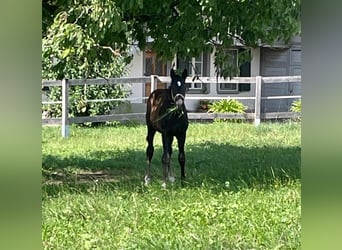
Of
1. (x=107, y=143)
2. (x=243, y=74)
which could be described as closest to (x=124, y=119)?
(x=107, y=143)

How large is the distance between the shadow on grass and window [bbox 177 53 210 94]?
0.57 metres

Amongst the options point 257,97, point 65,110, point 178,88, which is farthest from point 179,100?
point 257,97

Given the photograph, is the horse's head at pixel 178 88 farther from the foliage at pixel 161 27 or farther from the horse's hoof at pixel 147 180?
the horse's hoof at pixel 147 180

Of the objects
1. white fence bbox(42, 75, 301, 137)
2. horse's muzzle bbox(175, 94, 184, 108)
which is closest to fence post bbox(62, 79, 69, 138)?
white fence bbox(42, 75, 301, 137)

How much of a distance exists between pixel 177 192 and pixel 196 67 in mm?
1219

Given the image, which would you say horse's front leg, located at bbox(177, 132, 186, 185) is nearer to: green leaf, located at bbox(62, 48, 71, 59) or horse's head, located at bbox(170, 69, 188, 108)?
horse's head, located at bbox(170, 69, 188, 108)

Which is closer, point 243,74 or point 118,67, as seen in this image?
point 118,67

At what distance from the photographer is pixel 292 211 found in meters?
3.61

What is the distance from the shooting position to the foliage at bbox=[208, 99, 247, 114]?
241 inches

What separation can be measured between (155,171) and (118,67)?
3.90 feet

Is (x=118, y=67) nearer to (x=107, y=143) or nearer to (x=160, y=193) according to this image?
(x=107, y=143)

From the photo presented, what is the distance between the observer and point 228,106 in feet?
19.9

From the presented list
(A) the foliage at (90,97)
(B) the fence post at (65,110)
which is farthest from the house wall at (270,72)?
(B) the fence post at (65,110)
